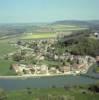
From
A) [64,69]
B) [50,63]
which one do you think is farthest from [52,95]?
[50,63]

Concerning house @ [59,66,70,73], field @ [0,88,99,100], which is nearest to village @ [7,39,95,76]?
house @ [59,66,70,73]

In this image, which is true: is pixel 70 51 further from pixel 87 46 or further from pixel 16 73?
pixel 16 73

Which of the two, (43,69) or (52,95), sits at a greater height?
(52,95)

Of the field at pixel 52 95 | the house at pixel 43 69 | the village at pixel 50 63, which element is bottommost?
the village at pixel 50 63

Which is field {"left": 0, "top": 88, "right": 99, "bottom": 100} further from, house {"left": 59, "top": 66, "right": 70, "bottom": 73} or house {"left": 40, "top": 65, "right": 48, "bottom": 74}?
house {"left": 59, "top": 66, "right": 70, "bottom": 73}

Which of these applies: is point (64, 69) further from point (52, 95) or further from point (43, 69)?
point (52, 95)

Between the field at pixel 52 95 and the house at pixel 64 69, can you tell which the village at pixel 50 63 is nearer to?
the house at pixel 64 69

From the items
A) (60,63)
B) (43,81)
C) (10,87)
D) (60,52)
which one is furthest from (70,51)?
(10,87)

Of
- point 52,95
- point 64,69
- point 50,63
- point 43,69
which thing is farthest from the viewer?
point 50,63

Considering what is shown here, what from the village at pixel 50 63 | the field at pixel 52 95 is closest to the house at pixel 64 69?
the village at pixel 50 63
